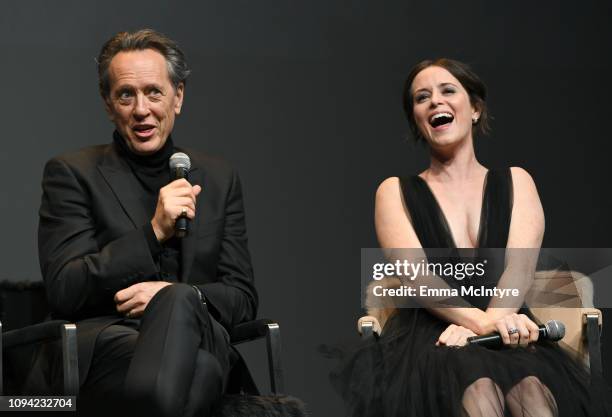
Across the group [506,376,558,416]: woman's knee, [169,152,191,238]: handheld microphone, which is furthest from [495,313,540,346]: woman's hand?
[169,152,191,238]: handheld microphone

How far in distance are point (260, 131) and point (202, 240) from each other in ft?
3.67

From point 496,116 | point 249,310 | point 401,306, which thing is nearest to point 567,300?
point 401,306

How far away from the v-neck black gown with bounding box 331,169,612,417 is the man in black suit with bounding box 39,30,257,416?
1.20 ft

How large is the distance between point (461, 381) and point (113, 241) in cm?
96

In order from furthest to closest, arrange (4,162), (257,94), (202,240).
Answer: (257,94) < (4,162) < (202,240)

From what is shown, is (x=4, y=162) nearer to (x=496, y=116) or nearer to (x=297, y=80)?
(x=297, y=80)

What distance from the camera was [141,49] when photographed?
3395 mm

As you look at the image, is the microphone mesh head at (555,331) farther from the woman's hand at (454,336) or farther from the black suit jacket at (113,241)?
the black suit jacket at (113,241)

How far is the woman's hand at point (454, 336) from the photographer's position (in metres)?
3.18

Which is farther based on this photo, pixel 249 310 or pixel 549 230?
pixel 549 230

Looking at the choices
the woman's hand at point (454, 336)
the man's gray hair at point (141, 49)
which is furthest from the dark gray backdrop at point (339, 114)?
the woman's hand at point (454, 336)

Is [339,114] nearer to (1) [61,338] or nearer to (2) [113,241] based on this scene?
(2) [113,241]

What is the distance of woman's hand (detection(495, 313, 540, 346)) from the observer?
3.12 metres

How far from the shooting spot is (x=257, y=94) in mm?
4402
